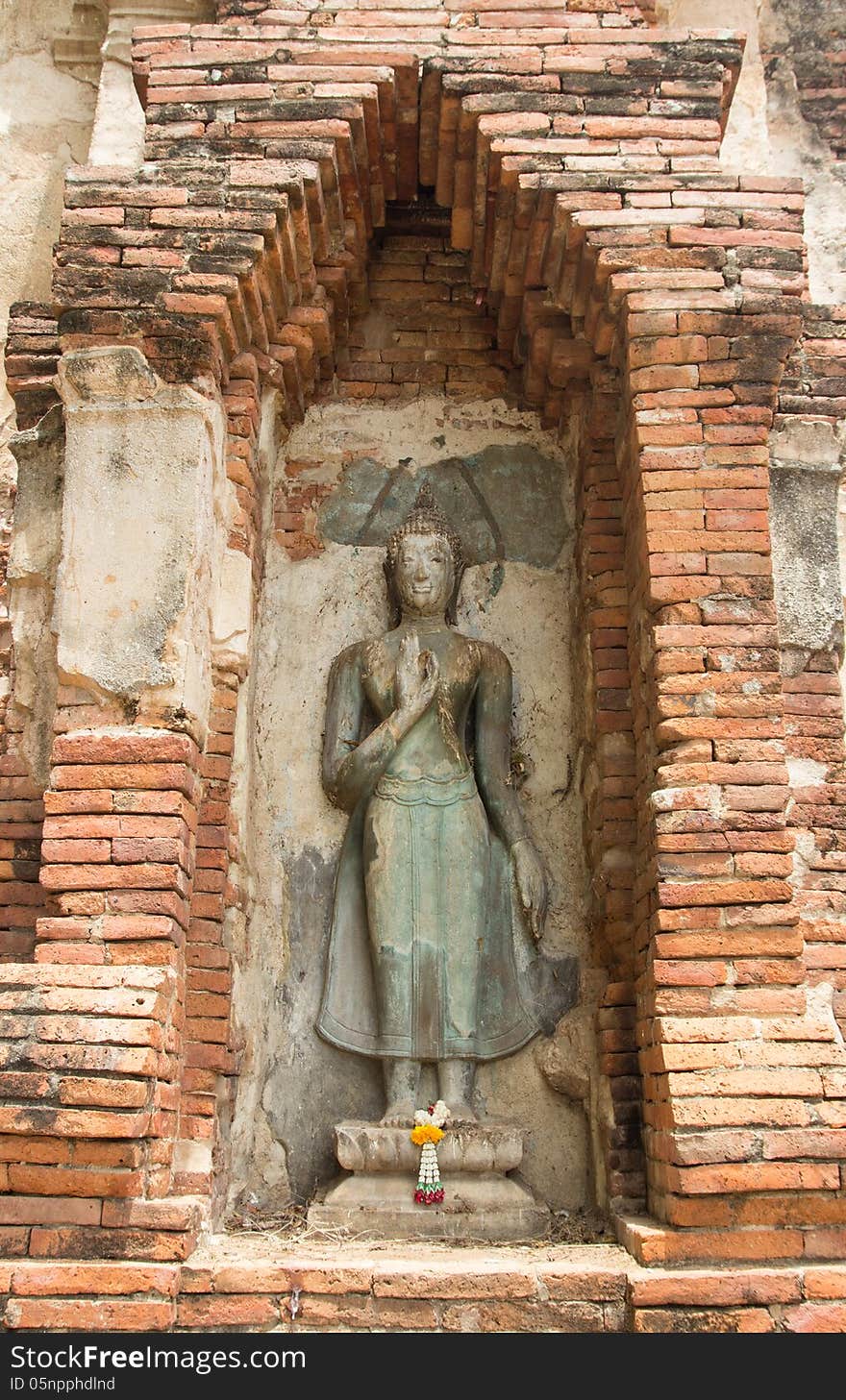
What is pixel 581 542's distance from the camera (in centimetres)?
590

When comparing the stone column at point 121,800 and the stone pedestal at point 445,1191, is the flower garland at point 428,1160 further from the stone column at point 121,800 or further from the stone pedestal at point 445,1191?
the stone column at point 121,800

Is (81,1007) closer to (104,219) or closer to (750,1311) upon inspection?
(750,1311)

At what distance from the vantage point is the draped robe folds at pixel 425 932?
17.1 feet

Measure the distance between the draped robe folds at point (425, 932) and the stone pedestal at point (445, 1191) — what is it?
13.3 inches

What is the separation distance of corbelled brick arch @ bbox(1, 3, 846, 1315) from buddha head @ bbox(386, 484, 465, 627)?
603 mm

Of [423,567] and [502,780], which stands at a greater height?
[423,567]

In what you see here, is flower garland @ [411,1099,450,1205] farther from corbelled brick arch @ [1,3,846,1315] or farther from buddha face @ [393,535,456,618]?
buddha face @ [393,535,456,618]

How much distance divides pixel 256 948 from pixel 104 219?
2.88m

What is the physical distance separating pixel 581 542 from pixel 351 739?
1311mm

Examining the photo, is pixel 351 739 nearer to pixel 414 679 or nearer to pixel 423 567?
pixel 414 679

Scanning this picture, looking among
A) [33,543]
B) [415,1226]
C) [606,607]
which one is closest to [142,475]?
[33,543]

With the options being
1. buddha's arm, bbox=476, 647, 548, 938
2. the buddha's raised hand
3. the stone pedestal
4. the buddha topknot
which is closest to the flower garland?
the stone pedestal

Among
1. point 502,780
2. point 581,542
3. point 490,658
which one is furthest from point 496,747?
point 581,542

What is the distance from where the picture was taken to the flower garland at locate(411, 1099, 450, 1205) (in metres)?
4.87
